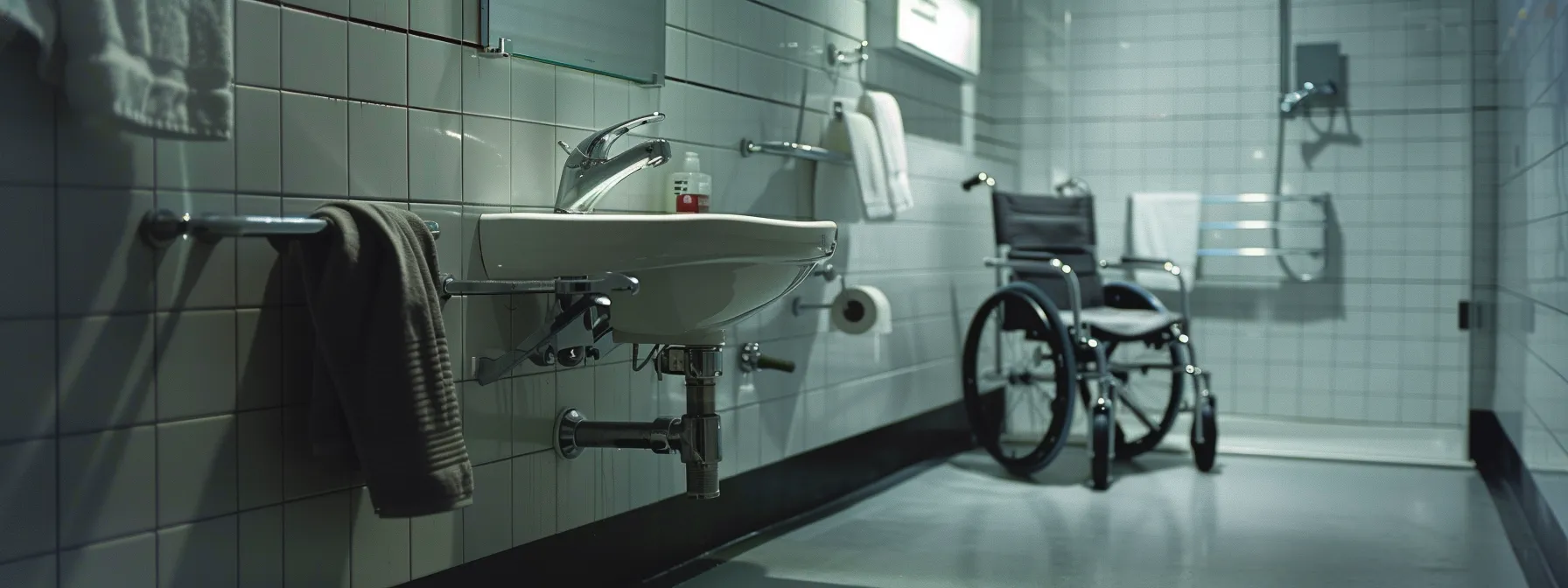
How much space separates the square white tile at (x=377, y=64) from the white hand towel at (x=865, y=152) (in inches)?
58.5

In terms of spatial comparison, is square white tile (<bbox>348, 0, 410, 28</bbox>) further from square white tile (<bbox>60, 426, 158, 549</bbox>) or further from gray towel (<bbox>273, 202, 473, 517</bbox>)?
square white tile (<bbox>60, 426, 158, 549</bbox>)

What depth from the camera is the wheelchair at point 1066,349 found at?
361cm

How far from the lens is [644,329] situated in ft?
6.98

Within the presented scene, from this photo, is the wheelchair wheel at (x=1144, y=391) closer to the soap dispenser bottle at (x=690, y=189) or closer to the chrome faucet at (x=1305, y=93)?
the chrome faucet at (x=1305, y=93)

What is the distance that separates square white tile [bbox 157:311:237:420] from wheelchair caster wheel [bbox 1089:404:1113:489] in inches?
97.6

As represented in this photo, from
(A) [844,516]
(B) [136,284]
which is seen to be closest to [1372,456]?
(A) [844,516]

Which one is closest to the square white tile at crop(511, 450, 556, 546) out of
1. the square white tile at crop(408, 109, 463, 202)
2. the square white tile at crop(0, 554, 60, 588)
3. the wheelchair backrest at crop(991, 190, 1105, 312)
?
the square white tile at crop(408, 109, 463, 202)

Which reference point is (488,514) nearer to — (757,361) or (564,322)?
(564,322)

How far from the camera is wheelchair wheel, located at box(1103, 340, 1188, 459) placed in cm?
390

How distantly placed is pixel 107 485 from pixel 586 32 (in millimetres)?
1090

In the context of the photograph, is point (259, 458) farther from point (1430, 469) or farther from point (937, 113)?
point (1430, 469)

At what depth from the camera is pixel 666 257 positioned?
1.96 meters

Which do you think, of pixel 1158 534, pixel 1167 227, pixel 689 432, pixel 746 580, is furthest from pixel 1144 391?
pixel 689 432

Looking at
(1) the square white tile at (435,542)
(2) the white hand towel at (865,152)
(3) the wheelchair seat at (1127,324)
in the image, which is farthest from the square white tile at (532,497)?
(3) the wheelchair seat at (1127,324)
